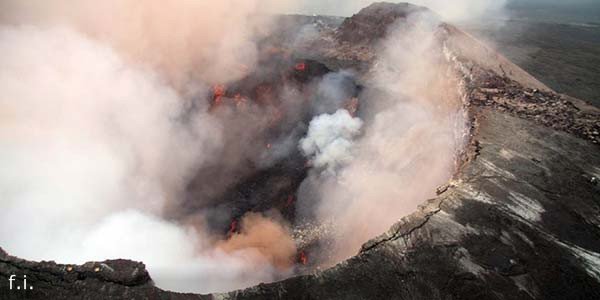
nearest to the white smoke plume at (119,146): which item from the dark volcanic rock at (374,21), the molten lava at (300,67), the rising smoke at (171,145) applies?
the rising smoke at (171,145)

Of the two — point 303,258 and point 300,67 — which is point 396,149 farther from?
point 300,67

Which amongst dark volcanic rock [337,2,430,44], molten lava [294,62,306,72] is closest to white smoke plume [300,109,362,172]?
molten lava [294,62,306,72]

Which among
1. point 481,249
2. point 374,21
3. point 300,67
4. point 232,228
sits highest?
point 374,21

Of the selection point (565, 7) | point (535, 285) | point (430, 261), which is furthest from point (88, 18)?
point (565, 7)

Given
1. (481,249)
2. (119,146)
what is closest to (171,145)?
(119,146)

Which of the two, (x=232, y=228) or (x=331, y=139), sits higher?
(x=331, y=139)

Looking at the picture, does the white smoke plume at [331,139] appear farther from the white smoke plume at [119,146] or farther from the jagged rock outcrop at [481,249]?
the jagged rock outcrop at [481,249]
